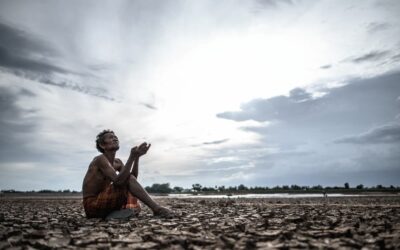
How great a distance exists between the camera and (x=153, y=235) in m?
4.78

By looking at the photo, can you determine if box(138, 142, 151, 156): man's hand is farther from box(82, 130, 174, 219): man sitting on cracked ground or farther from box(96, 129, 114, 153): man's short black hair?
box(96, 129, 114, 153): man's short black hair

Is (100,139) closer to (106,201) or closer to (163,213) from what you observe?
(106,201)

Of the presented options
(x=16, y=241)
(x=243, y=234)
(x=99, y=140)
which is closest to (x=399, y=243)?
(x=243, y=234)

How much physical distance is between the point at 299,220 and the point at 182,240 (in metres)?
3.42

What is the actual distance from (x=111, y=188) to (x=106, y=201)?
1.24 ft

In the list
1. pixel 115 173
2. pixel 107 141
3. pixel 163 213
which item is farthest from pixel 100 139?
pixel 163 213

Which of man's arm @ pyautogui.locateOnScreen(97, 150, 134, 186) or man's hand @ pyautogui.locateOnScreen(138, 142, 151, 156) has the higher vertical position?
man's hand @ pyautogui.locateOnScreen(138, 142, 151, 156)

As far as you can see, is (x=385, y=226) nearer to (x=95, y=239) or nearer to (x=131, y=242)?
(x=131, y=242)

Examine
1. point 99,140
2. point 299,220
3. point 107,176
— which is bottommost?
point 299,220

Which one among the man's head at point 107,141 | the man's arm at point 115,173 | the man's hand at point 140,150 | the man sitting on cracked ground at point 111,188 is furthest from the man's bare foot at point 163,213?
the man's head at point 107,141

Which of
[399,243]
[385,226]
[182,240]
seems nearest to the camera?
[399,243]

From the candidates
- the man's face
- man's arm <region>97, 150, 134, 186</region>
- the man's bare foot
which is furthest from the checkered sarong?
the man's face

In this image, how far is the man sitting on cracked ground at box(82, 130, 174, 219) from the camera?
6762mm

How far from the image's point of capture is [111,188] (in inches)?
269
